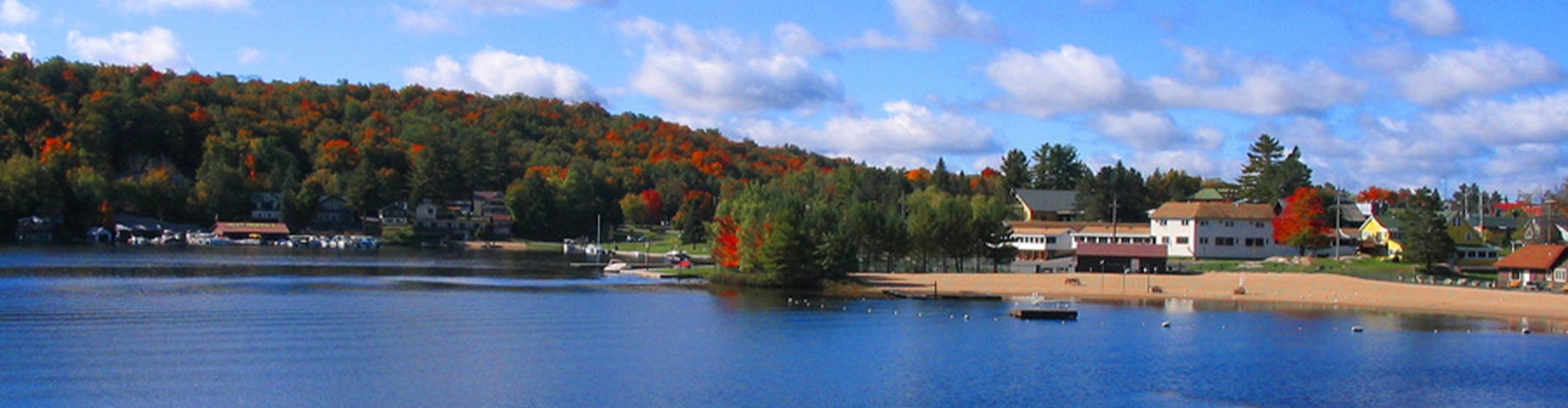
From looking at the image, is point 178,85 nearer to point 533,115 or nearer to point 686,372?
point 533,115

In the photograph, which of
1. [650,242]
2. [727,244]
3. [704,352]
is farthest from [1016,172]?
[704,352]

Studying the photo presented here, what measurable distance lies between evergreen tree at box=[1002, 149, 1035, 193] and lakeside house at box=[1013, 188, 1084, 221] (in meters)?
13.9

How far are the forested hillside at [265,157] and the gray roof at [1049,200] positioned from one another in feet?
132

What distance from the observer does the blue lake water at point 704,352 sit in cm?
3309

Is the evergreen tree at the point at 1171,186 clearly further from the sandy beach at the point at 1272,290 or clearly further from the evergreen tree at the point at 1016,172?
the sandy beach at the point at 1272,290

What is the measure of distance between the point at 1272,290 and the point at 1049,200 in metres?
53.2

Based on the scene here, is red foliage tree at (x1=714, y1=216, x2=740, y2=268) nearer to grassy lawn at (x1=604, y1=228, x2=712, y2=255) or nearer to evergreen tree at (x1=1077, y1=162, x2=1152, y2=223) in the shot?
grassy lawn at (x1=604, y1=228, x2=712, y2=255)

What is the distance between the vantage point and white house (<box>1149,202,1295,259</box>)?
89.6 metres

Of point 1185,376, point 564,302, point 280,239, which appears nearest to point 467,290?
point 564,302

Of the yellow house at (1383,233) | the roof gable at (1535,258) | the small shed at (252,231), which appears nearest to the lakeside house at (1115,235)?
the yellow house at (1383,233)

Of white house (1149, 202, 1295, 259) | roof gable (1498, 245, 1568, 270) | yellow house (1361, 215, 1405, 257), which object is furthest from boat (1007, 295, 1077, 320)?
yellow house (1361, 215, 1405, 257)

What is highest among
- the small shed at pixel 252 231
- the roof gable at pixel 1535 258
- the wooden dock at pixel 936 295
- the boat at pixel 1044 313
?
the small shed at pixel 252 231

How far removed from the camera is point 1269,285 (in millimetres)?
68750

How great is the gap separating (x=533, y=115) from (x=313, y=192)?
62036 millimetres
